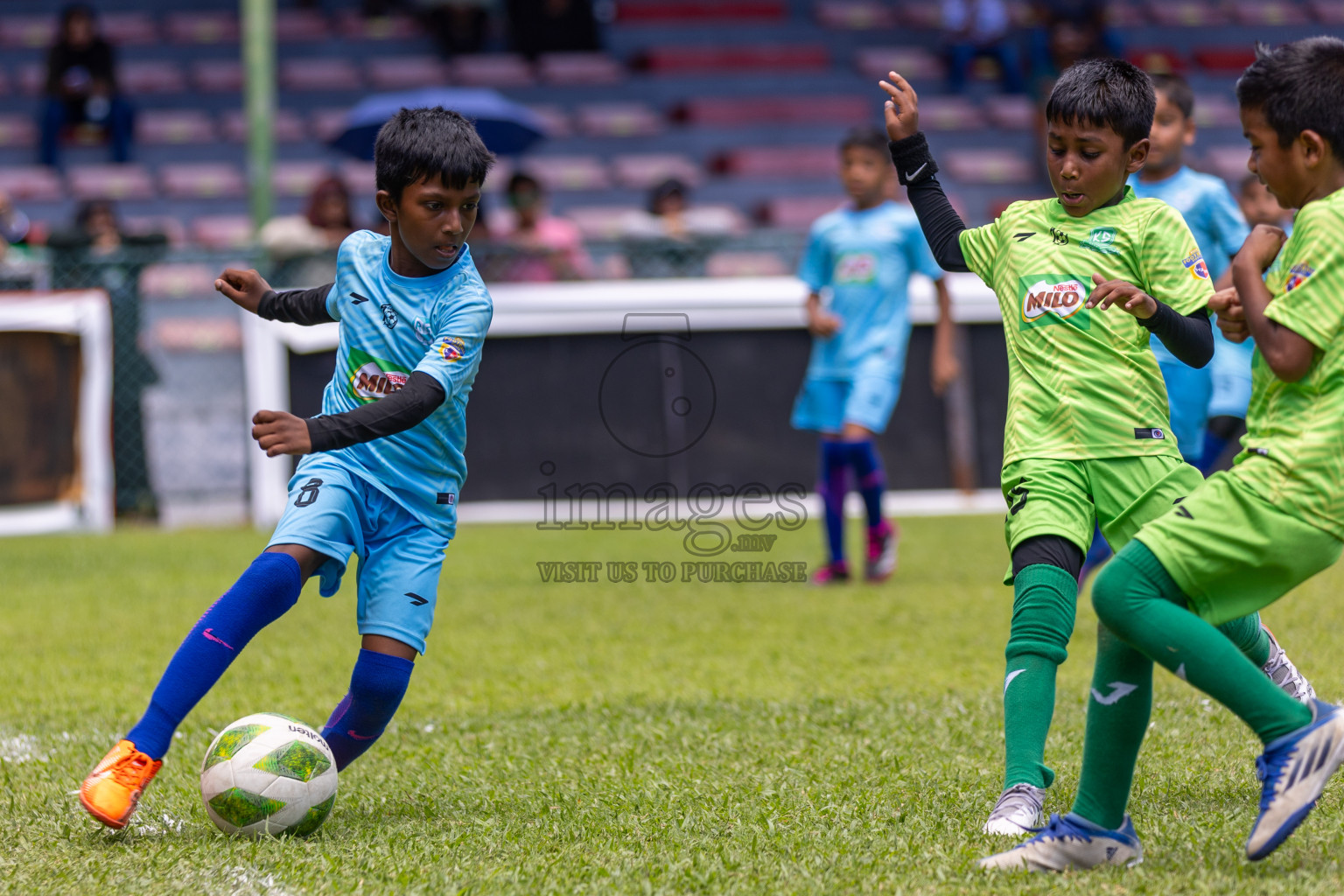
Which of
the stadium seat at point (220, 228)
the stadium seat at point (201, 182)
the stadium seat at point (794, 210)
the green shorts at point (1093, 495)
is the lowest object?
the stadium seat at point (220, 228)

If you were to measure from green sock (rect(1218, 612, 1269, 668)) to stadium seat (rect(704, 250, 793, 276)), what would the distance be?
7.37 m

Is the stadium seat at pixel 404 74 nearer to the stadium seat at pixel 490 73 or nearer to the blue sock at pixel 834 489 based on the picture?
the stadium seat at pixel 490 73

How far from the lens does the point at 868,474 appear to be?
7.49m

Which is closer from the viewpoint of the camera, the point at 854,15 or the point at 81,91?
the point at 81,91

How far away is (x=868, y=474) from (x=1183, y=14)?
15.1 m

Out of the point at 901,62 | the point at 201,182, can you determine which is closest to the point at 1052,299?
the point at 201,182

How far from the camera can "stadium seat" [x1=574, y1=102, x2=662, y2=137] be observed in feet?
55.0

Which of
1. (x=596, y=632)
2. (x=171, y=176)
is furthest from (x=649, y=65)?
(x=596, y=632)

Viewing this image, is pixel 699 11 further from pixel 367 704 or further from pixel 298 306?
pixel 367 704

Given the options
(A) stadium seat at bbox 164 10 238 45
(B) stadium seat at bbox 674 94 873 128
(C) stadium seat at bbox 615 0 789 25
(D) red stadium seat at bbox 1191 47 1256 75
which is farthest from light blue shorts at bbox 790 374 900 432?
(D) red stadium seat at bbox 1191 47 1256 75

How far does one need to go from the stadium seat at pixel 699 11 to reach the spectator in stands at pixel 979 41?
239cm

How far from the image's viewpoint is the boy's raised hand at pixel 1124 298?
9.29 ft

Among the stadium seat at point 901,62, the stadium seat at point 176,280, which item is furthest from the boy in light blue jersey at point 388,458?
the stadium seat at point 901,62

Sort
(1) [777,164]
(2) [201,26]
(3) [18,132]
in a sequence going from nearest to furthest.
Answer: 1. (1) [777,164]
2. (3) [18,132]
3. (2) [201,26]
